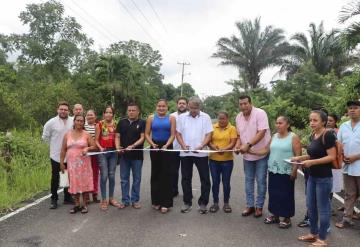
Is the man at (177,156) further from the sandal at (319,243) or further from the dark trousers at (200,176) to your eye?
the sandal at (319,243)

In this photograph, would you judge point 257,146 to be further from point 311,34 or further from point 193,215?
point 311,34

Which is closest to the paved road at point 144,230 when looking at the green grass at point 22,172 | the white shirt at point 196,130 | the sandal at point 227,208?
the sandal at point 227,208

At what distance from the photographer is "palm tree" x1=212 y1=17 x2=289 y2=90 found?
114ft

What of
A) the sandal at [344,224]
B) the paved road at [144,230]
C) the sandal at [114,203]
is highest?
the sandal at [114,203]

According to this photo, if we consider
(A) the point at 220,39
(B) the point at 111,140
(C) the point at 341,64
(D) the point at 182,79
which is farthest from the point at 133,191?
(D) the point at 182,79

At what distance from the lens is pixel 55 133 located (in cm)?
799

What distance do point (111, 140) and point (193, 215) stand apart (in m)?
2.01

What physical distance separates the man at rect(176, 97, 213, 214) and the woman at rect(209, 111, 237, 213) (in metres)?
0.11

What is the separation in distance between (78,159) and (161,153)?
4.75 feet

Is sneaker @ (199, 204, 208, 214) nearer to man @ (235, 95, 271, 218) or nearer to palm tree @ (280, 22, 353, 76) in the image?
man @ (235, 95, 271, 218)

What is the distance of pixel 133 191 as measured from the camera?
7.90 meters

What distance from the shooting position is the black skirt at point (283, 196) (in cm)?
662

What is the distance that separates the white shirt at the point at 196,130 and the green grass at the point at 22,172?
338cm

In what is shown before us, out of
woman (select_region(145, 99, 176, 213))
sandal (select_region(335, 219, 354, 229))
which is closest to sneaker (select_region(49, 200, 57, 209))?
woman (select_region(145, 99, 176, 213))
